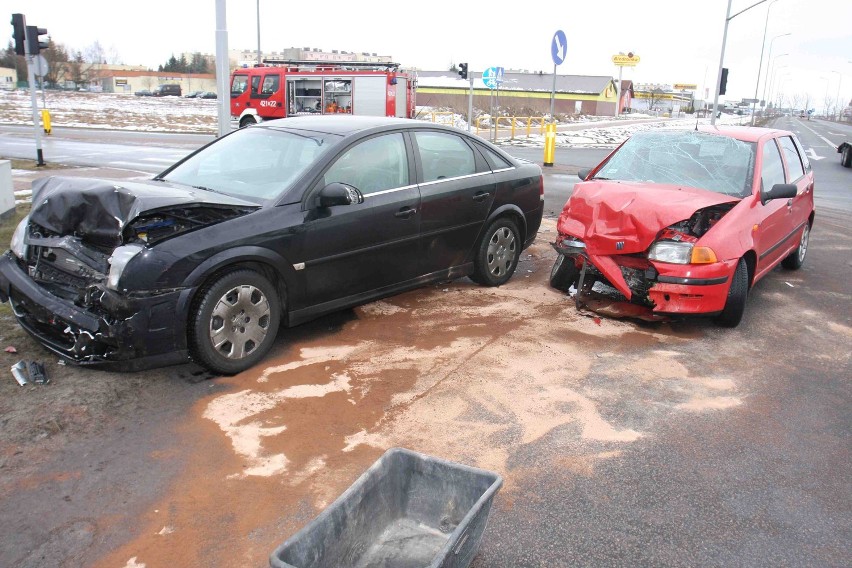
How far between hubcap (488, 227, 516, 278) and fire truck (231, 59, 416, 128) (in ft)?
70.9

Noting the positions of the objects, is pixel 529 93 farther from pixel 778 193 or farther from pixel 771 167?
pixel 778 193

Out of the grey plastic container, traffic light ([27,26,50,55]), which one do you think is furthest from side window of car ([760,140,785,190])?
traffic light ([27,26,50,55])

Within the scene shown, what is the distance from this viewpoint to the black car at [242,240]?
13.7 feet

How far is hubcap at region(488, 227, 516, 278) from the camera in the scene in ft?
21.9

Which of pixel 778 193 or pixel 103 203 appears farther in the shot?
pixel 778 193

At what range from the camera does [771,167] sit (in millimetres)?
6656

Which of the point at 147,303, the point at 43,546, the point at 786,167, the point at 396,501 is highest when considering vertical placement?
the point at 786,167

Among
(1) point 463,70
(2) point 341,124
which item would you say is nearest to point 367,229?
(2) point 341,124

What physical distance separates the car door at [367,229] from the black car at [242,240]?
0.04ft

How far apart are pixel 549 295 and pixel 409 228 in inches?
70.5

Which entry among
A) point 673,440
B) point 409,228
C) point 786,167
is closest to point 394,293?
point 409,228

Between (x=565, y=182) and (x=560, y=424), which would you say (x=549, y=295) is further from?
(x=565, y=182)

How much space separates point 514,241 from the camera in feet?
22.7

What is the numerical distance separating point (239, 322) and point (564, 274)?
3434mm
